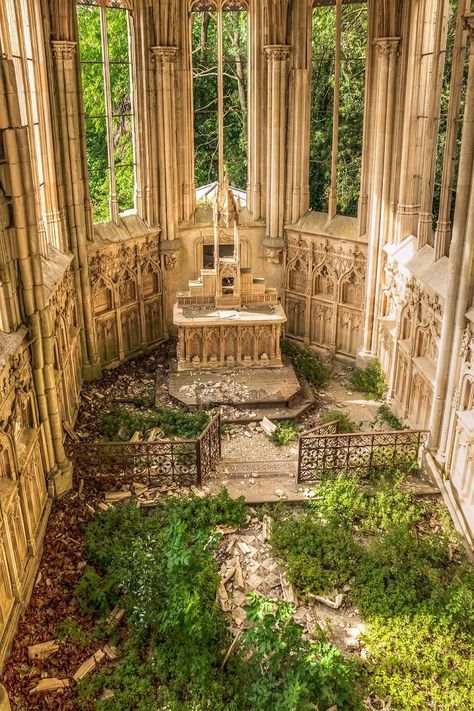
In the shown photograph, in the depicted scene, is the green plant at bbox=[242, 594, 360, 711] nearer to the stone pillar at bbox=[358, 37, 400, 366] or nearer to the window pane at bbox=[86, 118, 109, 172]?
the stone pillar at bbox=[358, 37, 400, 366]

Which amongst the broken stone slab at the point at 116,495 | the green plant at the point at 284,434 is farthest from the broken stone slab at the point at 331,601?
the green plant at the point at 284,434

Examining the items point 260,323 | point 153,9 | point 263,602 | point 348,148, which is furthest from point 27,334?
point 348,148

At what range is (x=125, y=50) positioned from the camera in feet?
48.7

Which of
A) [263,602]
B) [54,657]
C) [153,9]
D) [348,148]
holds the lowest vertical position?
[54,657]

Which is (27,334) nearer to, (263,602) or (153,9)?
(263,602)

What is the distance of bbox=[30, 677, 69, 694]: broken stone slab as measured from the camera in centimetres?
684

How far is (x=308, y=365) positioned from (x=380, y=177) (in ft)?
13.2

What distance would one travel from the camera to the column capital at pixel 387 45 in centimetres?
1204

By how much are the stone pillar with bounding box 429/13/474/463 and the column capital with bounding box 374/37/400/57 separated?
3713mm

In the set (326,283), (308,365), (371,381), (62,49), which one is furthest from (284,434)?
(62,49)

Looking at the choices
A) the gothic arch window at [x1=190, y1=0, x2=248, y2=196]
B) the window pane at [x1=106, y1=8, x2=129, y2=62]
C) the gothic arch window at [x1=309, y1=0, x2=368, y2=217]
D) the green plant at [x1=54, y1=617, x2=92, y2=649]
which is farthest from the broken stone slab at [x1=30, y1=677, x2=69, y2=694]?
the window pane at [x1=106, y1=8, x2=129, y2=62]

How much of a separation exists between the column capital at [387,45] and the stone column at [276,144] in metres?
2.38

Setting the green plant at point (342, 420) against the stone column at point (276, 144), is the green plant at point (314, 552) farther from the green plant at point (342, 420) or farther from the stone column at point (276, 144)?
the stone column at point (276, 144)

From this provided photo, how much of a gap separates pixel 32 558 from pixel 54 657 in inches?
53.5
